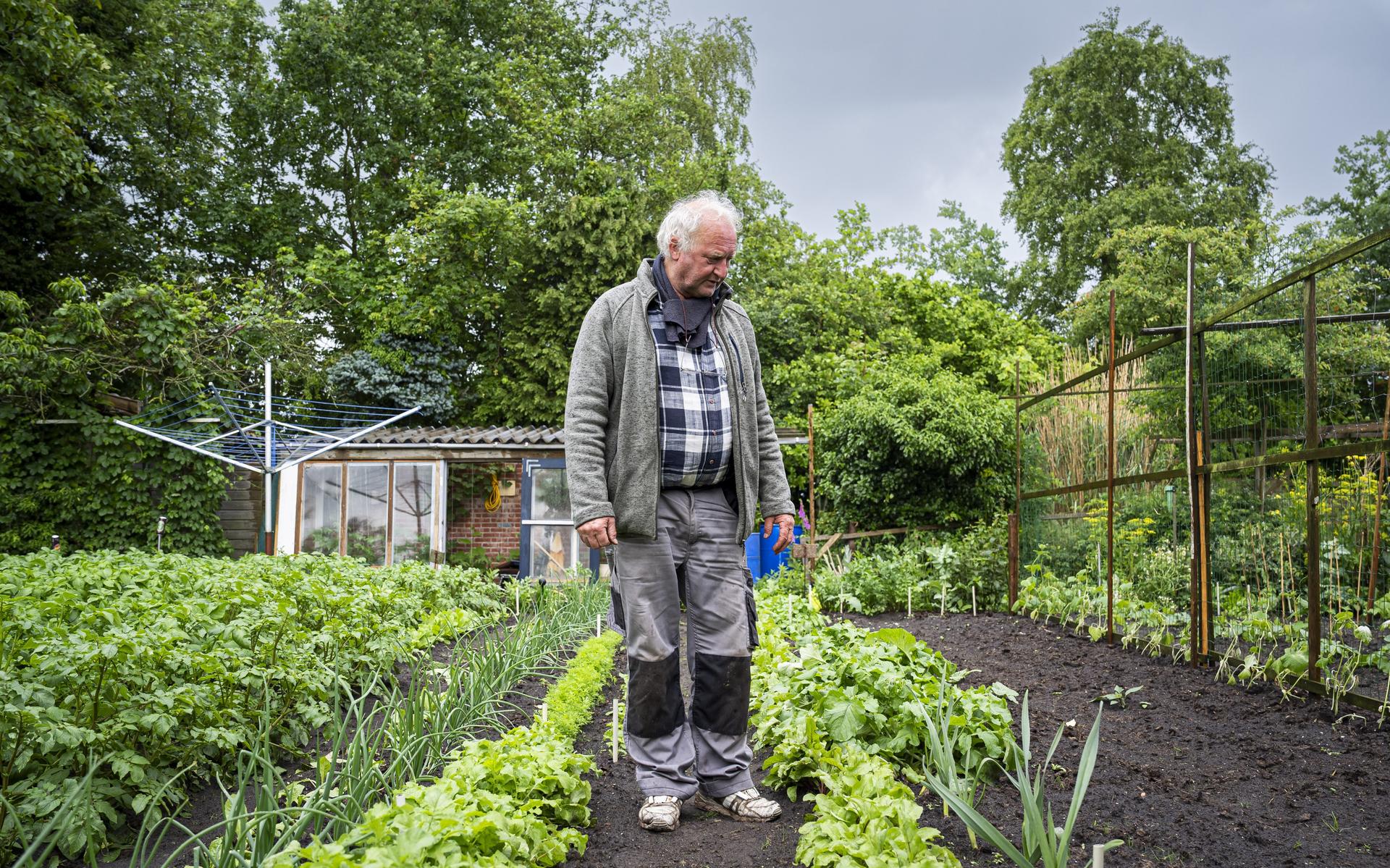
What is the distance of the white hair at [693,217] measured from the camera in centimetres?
294

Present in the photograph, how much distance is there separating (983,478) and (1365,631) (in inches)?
319

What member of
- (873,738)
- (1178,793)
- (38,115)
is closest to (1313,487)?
(1178,793)

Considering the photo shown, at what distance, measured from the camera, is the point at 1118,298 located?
61.2ft

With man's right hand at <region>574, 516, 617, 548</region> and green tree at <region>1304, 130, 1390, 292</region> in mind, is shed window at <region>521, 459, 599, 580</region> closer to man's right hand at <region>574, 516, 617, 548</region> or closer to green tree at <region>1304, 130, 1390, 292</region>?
man's right hand at <region>574, 516, 617, 548</region>

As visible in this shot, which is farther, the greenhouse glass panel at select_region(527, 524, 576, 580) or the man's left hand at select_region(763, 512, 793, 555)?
the greenhouse glass panel at select_region(527, 524, 576, 580)

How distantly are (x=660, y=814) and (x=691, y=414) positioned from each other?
3.75 ft

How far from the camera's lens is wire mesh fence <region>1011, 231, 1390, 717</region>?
167 inches

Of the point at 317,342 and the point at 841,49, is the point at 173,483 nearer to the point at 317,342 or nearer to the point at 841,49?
the point at 317,342

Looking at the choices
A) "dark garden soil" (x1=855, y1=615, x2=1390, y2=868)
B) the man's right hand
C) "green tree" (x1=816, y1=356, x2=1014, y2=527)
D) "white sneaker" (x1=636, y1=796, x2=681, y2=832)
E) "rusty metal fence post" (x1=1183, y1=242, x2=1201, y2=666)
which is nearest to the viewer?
"dark garden soil" (x1=855, y1=615, x2=1390, y2=868)

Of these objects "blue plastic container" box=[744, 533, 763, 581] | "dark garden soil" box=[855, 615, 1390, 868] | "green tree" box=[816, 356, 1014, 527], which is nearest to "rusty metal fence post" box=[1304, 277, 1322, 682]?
"dark garden soil" box=[855, 615, 1390, 868]

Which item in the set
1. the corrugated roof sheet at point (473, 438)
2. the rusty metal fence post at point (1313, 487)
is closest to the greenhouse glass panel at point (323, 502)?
the corrugated roof sheet at point (473, 438)

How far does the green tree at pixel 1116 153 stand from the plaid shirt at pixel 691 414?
21.1 metres

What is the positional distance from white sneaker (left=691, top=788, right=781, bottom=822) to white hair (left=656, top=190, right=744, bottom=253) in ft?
5.31

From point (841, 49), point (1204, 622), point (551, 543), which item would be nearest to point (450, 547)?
point (551, 543)
